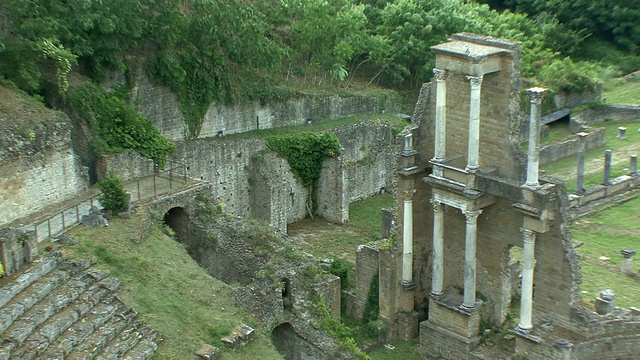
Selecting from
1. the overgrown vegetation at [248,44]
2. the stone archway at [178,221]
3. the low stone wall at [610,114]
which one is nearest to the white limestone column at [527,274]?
the stone archway at [178,221]

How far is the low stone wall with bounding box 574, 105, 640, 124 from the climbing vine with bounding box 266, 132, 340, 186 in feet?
48.4

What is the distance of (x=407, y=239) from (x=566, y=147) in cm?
1710

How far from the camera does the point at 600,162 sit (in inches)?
1797

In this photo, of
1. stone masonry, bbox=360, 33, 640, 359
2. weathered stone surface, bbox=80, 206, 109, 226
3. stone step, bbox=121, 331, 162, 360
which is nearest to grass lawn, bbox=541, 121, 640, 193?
stone masonry, bbox=360, 33, 640, 359

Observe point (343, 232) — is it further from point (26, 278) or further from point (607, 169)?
point (26, 278)

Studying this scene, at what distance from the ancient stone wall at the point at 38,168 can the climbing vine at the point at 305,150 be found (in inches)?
392

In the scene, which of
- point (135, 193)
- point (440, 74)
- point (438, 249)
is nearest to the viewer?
point (440, 74)

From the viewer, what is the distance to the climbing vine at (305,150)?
139 feet

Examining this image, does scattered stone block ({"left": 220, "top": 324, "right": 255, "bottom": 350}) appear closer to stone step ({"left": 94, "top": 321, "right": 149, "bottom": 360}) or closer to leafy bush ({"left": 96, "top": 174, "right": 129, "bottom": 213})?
stone step ({"left": 94, "top": 321, "right": 149, "bottom": 360})

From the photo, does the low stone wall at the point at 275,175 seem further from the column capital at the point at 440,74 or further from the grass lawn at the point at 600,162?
the column capital at the point at 440,74

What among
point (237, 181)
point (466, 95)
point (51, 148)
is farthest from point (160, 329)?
point (237, 181)

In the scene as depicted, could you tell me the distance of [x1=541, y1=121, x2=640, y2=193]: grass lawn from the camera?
142ft

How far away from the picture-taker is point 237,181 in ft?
137

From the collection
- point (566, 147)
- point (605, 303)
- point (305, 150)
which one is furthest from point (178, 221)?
point (566, 147)
